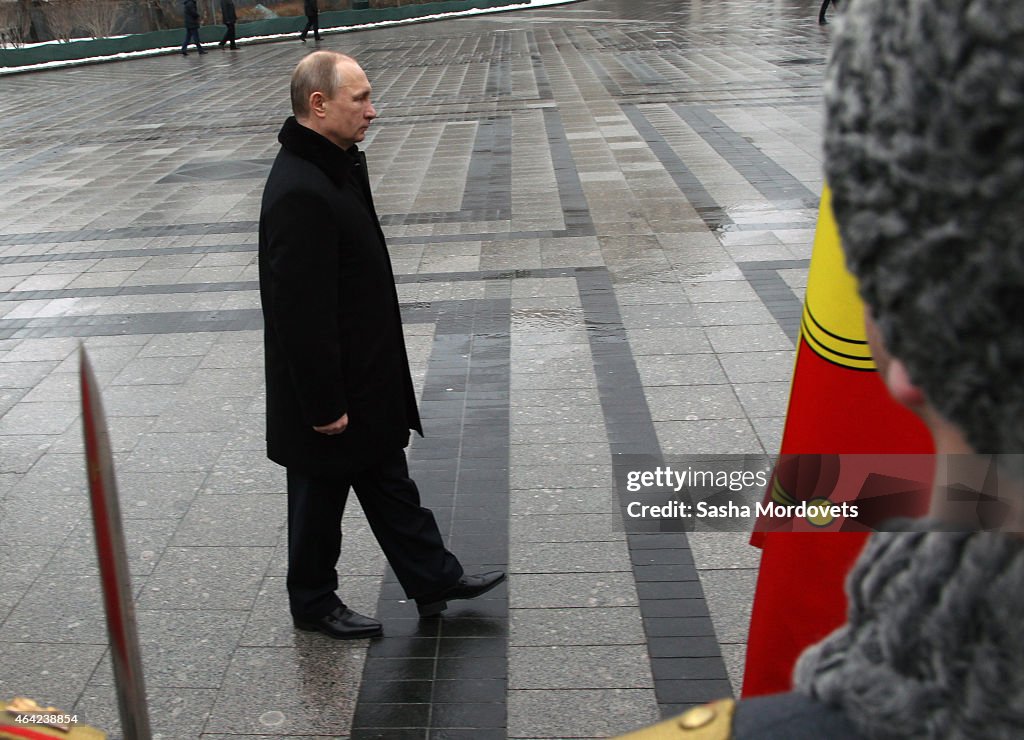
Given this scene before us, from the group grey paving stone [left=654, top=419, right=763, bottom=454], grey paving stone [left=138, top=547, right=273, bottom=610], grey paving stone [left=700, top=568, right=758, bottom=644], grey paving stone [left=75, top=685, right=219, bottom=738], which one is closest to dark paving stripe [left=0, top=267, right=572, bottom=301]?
grey paving stone [left=654, top=419, right=763, bottom=454]

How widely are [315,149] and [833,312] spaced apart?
1.71m

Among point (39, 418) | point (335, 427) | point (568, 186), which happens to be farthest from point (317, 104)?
point (568, 186)

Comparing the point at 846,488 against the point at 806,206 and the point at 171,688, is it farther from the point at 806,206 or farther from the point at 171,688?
the point at 806,206

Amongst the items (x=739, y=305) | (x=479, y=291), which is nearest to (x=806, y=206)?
(x=739, y=305)

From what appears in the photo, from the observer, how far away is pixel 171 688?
11.1 ft

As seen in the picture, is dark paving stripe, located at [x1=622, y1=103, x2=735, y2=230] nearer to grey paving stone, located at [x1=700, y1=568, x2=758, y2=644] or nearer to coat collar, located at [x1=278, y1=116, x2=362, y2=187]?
grey paving stone, located at [x1=700, y1=568, x2=758, y2=644]

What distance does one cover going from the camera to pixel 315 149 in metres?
3.13

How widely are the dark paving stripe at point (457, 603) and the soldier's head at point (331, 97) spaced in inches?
66.6

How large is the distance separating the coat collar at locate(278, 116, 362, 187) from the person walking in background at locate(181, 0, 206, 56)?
91.1ft

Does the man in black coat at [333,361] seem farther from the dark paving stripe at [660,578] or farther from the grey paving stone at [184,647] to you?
the dark paving stripe at [660,578]

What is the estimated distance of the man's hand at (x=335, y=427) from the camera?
10.6 feet

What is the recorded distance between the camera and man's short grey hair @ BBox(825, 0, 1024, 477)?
704mm

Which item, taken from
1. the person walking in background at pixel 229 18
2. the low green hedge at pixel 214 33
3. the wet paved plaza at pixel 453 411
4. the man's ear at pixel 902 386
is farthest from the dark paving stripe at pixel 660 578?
the low green hedge at pixel 214 33

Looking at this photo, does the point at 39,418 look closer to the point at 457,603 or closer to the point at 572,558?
the point at 457,603
